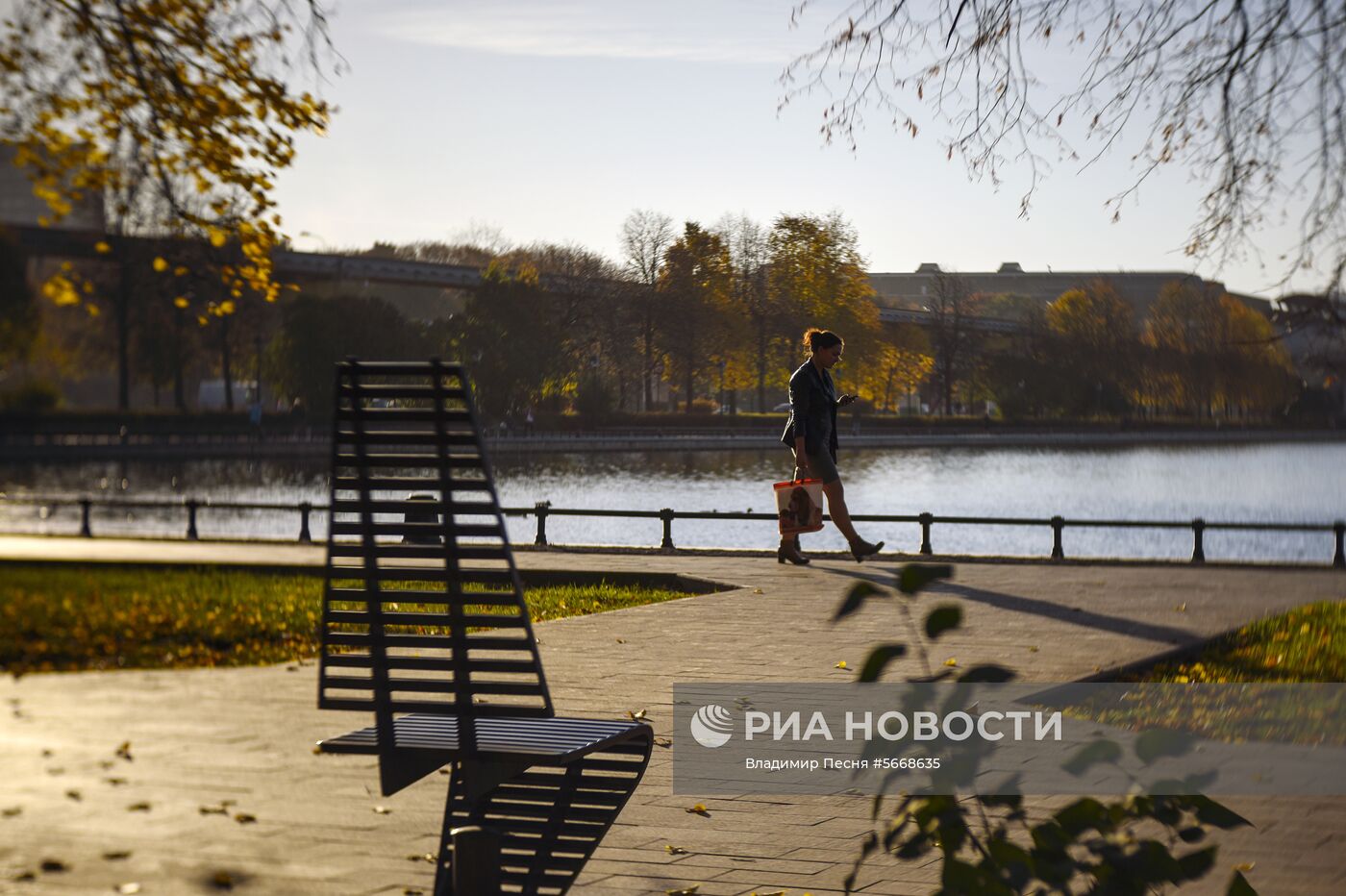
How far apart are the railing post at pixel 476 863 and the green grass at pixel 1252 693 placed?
4.62 meters

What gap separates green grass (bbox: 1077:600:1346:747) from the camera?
24.3ft

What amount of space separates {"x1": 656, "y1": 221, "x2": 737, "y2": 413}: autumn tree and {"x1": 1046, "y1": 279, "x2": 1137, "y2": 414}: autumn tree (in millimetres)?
22819

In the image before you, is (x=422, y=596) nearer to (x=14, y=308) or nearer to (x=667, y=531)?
(x=667, y=531)

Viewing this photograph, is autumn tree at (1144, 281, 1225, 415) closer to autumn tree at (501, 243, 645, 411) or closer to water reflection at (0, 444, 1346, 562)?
water reflection at (0, 444, 1346, 562)

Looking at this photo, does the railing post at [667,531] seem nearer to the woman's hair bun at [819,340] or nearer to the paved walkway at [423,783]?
the woman's hair bun at [819,340]

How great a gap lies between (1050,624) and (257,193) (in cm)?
732

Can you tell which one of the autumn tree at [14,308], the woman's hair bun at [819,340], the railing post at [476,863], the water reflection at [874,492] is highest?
the autumn tree at [14,308]

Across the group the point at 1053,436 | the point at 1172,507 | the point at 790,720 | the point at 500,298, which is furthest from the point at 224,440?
the point at 790,720

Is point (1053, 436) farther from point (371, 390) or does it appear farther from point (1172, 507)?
point (371, 390)

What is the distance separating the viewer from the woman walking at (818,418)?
12969 mm

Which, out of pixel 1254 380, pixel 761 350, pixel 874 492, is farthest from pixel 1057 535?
pixel 1254 380

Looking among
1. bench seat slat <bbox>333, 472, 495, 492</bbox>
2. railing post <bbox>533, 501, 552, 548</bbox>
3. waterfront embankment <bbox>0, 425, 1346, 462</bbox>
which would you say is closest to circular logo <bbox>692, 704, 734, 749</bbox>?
bench seat slat <bbox>333, 472, 495, 492</bbox>

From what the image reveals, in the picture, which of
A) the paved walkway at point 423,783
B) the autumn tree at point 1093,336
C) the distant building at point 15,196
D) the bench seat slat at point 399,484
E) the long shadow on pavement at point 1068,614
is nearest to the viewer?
the bench seat slat at point 399,484

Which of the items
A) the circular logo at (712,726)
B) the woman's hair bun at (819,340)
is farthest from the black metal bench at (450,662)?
the woman's hair bun at (819,340)
